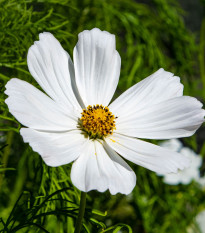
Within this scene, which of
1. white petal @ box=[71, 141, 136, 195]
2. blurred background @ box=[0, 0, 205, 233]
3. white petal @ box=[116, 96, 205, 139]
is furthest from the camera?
blurred background @ box=[0, 0, 205, 233]

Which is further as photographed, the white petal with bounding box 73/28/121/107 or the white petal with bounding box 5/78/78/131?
the white petal with bounding box 73/28/121/107

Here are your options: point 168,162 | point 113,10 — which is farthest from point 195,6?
point 168,162

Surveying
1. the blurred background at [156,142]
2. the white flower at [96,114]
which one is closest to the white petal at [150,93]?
the white flower at [96,114]

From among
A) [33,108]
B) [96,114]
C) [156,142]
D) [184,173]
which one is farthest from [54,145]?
[184,173]

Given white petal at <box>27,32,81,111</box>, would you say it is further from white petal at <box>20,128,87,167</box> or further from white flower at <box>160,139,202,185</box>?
white flower at <box>160,139,202,185</box>

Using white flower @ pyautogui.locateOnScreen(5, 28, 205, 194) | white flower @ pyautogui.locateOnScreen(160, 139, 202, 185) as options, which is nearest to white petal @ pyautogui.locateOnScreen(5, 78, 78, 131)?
white flower @ pyautogui.locateOnScreen(5, 28, 205, 194)

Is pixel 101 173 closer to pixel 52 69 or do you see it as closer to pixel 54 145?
pixel 54 145

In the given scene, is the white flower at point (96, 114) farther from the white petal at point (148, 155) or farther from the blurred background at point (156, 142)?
A: the blurred background at point (156, 142)

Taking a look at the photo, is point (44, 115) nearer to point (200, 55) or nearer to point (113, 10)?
point (113, 10)

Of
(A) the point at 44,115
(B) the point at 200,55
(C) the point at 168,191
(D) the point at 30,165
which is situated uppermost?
(A) the point at 44,115
